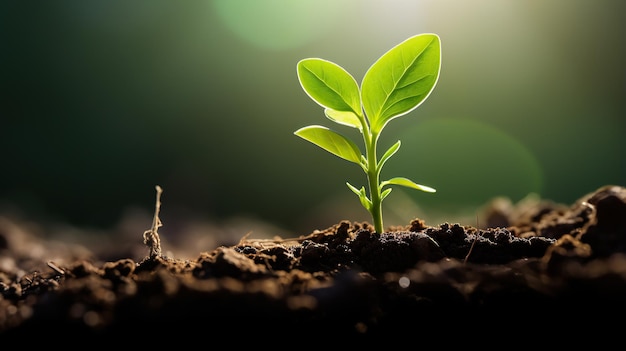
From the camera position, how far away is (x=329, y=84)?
1.10 meters

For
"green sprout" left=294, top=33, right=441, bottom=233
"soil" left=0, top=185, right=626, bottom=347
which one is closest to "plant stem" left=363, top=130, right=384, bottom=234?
"green sprout" left=294, top=33, right=441, bottom=233

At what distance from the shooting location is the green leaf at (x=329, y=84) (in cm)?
109

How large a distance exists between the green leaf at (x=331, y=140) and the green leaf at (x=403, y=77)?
9cm

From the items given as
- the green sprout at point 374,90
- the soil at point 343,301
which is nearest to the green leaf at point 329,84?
the green sprout at point 374,90

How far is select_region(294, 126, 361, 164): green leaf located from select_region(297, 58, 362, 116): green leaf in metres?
0.06

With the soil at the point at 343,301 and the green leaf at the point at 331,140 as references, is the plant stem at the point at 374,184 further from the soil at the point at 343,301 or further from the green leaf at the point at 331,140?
the soil at the point at 343,301

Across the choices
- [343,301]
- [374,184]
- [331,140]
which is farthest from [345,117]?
[343,301]

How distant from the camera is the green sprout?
1055 millimetres

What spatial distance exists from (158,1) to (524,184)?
519cm

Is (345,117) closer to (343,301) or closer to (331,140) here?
(331,140)

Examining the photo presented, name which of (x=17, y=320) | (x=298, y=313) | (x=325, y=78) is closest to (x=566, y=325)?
(x=298, y=313)

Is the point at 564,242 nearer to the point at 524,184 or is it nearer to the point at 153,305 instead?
the point at 153,305

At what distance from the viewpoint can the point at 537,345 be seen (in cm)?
68

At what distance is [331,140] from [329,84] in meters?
0.13
